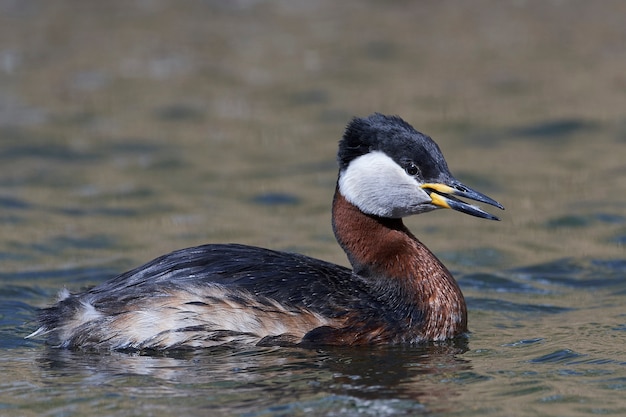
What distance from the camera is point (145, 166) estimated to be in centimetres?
1386

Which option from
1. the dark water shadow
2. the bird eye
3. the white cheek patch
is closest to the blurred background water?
the dark water shadow

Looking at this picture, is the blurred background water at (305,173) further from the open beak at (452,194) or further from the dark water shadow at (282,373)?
the open beak at (452,194)

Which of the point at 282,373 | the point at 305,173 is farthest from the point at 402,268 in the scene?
the point at 305,173

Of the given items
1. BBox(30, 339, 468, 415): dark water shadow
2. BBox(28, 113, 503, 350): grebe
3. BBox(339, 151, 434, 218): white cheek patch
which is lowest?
BBox(30, 339, 468, 415): dark water shadow

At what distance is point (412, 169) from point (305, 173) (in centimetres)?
533

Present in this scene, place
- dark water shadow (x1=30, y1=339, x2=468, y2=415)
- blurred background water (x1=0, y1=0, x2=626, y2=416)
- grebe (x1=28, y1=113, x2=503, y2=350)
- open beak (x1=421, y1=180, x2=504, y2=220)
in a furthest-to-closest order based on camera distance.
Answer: open beak (x1=421, y1=180, x2=504, y2=220) < grebe (x1=28, y1=113, x2=503, y2=350) < blurred background water (x1=0, y1=0, x2=626, y2=416) < dark water shadow (x1=30, y1=339, x2=468, y2=415)

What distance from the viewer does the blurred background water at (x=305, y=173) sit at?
7355 millimetres

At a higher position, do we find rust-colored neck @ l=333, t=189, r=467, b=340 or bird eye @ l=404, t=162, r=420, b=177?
bird eye @ l=404, t=162, r=420, b=177

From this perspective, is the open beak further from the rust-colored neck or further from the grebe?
the rust-colored neck

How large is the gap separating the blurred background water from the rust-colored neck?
0.23 m

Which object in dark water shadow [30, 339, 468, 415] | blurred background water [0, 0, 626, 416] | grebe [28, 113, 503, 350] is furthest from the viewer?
grebe [28, 113, 503, 350]

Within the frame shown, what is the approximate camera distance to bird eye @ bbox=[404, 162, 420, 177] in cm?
840

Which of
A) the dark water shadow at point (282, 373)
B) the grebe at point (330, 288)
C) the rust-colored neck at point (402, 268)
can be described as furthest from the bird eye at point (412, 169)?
the dark water shadow at point (282, 373)

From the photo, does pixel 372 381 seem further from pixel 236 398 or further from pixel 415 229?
pixel 415 229
